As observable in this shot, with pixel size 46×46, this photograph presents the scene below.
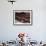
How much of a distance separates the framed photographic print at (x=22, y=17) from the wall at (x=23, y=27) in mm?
119

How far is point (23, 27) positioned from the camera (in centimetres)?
486

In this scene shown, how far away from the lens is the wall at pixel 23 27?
4.83 m

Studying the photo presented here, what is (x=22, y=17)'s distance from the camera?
16.1 ft

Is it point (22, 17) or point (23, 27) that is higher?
point (22, 17)

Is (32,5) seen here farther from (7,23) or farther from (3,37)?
(3,37)

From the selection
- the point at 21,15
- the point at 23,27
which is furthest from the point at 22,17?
the point at 23,27

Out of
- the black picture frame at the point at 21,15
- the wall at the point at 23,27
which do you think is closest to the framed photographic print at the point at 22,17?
the black picture frame at the point at 21,15

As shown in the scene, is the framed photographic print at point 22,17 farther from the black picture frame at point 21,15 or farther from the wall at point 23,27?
the wall at point 23,27

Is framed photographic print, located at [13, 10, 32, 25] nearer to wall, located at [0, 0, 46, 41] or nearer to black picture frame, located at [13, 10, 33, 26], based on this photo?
black picture frame, located at [13, 10, 33, 26]

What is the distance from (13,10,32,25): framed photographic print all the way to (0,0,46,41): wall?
4.7 inches

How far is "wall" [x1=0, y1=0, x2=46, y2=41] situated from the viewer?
4.83 m

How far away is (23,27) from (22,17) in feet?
1.25

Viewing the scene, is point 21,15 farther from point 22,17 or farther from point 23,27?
point 23,27

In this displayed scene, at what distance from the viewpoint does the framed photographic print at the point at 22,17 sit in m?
4.86
